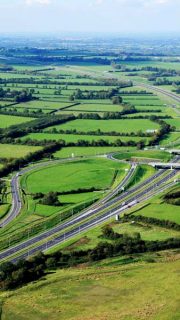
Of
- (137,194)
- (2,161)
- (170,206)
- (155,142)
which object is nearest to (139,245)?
(170,206)

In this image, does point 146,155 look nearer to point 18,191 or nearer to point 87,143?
point 87,143

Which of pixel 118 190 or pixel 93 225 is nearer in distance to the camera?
pixel 93 225

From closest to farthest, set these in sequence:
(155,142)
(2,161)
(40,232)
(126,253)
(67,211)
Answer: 1. (126,253)
2. (40,232)
3. (67,211)
4. (2,161)
5. (155,142)

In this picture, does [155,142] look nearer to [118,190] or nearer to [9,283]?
[118,190]

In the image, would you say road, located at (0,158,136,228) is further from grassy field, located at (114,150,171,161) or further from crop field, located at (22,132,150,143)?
crop field, located at (22,132,150,143)

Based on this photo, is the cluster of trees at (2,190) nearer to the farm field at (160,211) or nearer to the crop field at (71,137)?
the farm field at (160,211)

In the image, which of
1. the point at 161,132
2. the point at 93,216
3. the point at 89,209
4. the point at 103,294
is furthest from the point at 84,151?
the point at 103,294
